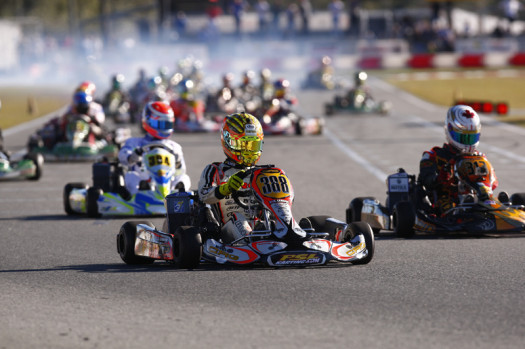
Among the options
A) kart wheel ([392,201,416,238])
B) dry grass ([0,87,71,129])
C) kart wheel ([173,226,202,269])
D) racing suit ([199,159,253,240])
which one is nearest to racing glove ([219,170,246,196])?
racing suit ([199,159,253,240])

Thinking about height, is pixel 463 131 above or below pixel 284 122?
above

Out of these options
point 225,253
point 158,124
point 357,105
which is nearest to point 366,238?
point 225,253

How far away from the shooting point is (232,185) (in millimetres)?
8266

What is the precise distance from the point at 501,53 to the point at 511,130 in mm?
30324

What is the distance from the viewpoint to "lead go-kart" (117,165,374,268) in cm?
813

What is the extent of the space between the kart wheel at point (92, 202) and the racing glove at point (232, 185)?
12.3 feet

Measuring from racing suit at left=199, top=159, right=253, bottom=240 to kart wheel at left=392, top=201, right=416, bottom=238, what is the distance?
A: 1817 mm

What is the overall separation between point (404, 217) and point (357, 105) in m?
20.1

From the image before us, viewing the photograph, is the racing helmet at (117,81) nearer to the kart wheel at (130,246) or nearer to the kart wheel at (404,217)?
the kart wheel at (404,217)

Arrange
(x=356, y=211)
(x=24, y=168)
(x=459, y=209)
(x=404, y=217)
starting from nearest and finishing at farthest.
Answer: (x=404, y=217)
(x=459, y=209)
(x=356, y=211)
(x=24, y=168)

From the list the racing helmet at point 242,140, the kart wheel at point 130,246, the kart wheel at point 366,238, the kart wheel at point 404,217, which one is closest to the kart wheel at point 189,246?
the kart wheel at point 130,246

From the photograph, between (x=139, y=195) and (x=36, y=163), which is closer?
(x=139, y=195)

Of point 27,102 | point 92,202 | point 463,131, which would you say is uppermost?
point 463,131

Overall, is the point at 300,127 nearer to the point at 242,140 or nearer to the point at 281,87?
the point at 281,87
